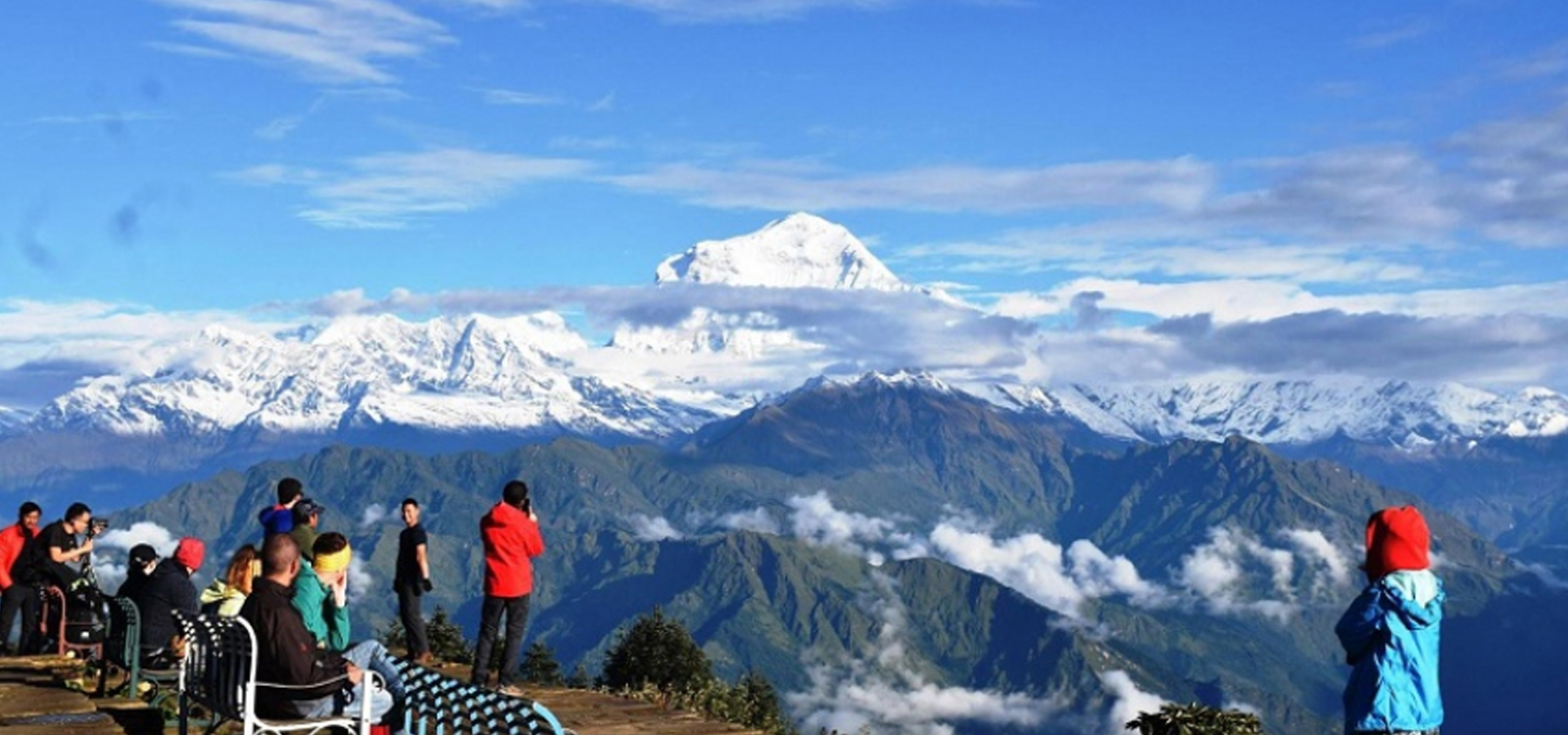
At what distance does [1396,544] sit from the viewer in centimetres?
1187

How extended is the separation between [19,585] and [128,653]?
7.35 metres

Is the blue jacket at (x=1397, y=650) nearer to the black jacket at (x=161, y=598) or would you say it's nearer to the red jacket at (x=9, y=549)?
the black jacket at (x=161, y=598)

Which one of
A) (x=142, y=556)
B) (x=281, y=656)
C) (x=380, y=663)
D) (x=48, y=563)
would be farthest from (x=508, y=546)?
(x=48, y=563)

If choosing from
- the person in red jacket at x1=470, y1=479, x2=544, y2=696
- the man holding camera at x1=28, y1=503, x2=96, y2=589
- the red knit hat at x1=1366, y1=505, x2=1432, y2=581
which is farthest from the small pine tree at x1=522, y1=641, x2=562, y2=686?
the red knit hat at x1=1366, y1=505, x2=1432, y2=581

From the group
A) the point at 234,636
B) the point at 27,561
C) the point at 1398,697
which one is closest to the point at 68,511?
the point at 27,561

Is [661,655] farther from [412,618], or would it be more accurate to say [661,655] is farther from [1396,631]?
[1396,631]

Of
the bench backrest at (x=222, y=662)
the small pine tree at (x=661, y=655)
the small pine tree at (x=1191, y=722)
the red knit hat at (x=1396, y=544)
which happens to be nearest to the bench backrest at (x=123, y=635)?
the bench backrest at (x=222, y=662)

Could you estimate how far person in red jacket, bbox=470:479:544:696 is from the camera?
20.3m

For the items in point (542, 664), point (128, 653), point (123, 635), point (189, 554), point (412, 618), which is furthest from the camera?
point (542, 664)

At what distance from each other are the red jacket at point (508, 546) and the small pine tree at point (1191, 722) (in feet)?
24.8

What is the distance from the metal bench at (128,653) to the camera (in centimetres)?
1785

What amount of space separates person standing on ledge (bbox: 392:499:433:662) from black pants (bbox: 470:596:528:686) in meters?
1.95

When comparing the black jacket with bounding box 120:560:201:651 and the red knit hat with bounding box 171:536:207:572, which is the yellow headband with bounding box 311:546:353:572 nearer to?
the red knit hat with bounding box 171:536:207:572

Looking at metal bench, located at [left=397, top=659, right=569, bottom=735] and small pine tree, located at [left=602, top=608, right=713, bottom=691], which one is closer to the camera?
metal bench, located at [left=397, top=659, right=569, bottom=735]
